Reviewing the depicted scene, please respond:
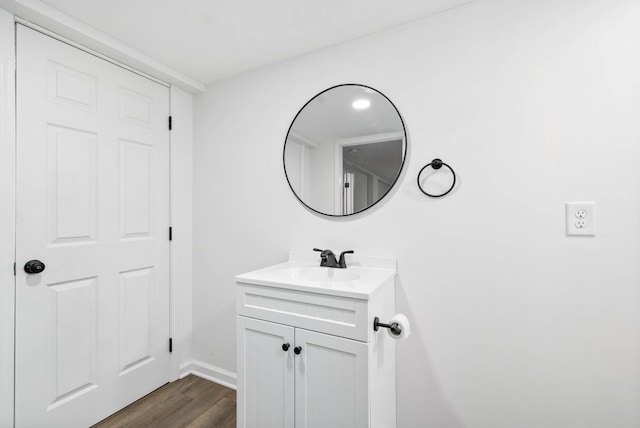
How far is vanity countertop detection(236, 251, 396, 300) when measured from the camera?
123 cm

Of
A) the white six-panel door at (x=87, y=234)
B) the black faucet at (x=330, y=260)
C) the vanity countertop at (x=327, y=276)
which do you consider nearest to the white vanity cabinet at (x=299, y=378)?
the vanity countertop at (x=327, y=276)

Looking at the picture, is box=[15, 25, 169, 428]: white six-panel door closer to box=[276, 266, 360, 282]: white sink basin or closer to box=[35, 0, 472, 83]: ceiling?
box=[35, 0, 472, 83]: ceiling

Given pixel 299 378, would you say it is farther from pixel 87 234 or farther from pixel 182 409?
pixel 87 234

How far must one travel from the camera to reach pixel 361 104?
5.53 feet

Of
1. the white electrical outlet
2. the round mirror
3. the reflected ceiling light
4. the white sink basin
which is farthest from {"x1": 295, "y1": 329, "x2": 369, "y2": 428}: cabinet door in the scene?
the reflected ceiling light

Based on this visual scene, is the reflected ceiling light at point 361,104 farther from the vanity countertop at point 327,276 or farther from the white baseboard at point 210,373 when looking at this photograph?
the white baseboard at point 210,373

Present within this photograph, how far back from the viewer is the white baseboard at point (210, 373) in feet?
7.00

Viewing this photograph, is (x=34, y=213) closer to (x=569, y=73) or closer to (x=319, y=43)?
(x=319, y=43)

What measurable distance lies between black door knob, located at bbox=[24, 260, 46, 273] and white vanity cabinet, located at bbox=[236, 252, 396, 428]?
3.30ft

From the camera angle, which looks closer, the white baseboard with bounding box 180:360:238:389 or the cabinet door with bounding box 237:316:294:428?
the cabinet door with bounding box 237:316:294:428

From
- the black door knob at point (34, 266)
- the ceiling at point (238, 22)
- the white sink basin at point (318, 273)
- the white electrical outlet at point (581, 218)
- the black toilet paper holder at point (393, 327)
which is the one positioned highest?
the ceiling at point (238, 22)

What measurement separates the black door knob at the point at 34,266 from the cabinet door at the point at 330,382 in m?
1.33

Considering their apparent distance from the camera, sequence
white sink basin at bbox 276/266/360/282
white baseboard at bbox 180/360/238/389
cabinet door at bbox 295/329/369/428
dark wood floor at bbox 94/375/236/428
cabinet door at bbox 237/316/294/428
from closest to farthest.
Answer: cabinet door at bbox 295/329/369/428, cabinet door at bbox 237/316/294/428, white sink basin at bbox 276/266/360/282, dark wood floor at bbox 94/375/236/428, white baseboard at bbox 180/360/238/389

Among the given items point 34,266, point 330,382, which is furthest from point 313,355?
point 34,266
